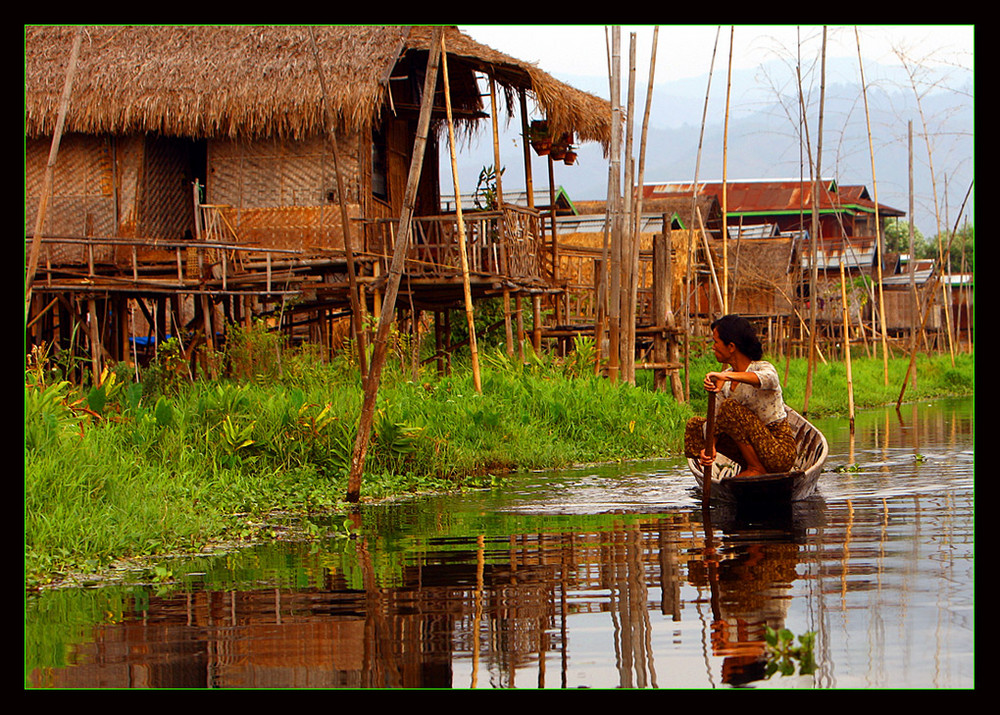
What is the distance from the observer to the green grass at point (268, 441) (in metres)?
6.10

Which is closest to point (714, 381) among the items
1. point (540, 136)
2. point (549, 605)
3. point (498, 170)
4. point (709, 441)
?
point (709, 441)

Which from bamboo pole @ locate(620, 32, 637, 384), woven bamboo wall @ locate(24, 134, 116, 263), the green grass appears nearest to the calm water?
the green grass

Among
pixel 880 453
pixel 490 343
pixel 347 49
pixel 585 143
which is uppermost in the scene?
pixel 347 49

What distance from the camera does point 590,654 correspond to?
3.60 metres

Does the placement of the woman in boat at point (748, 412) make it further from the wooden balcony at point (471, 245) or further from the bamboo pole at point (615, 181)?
the wooden balcony at point (471, 245)

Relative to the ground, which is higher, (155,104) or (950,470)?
(155,104)

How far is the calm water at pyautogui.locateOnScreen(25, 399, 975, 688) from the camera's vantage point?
135 inches

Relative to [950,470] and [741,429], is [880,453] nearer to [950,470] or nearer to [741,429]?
[950,470]

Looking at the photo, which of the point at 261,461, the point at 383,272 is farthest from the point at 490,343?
the point at 261,461

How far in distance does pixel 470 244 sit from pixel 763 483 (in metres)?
7.53

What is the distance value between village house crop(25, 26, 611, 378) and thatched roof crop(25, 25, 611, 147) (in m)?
0.02

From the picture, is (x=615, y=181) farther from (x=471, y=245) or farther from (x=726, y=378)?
(x=726, y=378)

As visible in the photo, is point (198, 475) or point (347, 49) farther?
point (347, 49)

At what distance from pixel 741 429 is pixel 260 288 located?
8265 mm
